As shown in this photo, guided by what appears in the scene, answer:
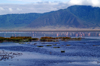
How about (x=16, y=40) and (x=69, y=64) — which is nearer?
(x=69, y=64)

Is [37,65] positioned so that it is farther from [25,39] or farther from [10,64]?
[25,39]

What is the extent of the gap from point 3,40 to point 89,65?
147 ft

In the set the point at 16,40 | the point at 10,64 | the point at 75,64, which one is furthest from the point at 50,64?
the point at 16,40

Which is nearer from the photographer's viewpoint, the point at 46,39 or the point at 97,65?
the point at 97,65

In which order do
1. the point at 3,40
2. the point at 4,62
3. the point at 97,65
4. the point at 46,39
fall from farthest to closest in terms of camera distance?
the point at 46,39, the point at 3,40, the point at 4,62, the point at 97,65

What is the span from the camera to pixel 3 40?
68.2 m

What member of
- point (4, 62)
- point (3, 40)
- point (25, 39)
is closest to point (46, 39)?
point (25, 39)

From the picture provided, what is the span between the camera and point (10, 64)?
28.2 metres

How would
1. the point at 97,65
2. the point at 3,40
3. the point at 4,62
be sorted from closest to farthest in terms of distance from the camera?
the point at 97,65 → the point at 4,62 → the point at 3,40

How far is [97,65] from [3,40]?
45398mm

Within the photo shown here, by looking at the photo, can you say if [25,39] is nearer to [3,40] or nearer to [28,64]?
[3,40]

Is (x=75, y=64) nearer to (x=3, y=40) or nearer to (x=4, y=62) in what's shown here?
(x=4, y=62)

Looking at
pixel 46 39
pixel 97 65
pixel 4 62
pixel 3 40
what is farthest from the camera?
pixel 46 39

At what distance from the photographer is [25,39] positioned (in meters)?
71.7
